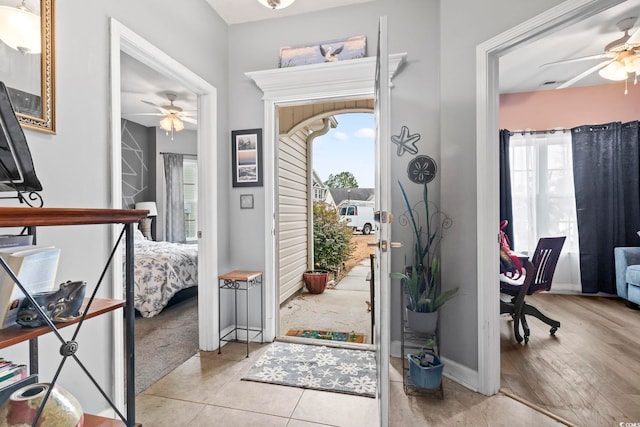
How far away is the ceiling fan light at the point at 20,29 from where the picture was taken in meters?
1.25

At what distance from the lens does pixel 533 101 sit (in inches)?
169

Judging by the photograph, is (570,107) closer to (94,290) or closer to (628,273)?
(628,273)

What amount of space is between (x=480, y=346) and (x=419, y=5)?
101 inches

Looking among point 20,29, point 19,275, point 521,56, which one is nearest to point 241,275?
point 19,275

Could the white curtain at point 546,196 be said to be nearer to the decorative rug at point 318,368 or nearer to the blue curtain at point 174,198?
the decorative rug at point 318,368

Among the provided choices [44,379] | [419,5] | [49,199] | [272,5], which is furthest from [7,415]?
[419,5]

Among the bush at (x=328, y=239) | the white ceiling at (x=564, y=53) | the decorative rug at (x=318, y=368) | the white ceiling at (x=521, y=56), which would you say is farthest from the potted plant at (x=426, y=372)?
the bush at (x=328, y=239)

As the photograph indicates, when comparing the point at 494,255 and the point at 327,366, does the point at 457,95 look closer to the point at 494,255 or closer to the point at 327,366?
the point at 494,255

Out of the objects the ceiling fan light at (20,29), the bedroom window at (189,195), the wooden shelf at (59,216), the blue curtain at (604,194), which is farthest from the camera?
the bedroom window at (189,195)

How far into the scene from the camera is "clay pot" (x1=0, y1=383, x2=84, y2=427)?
2.67 feet

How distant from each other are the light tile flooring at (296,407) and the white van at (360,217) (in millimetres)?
4770

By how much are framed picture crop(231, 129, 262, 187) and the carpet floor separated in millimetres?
1486

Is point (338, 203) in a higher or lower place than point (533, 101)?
lower

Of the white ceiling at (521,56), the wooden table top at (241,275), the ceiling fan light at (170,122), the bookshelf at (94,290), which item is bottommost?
the wooden table top at (241,275)
